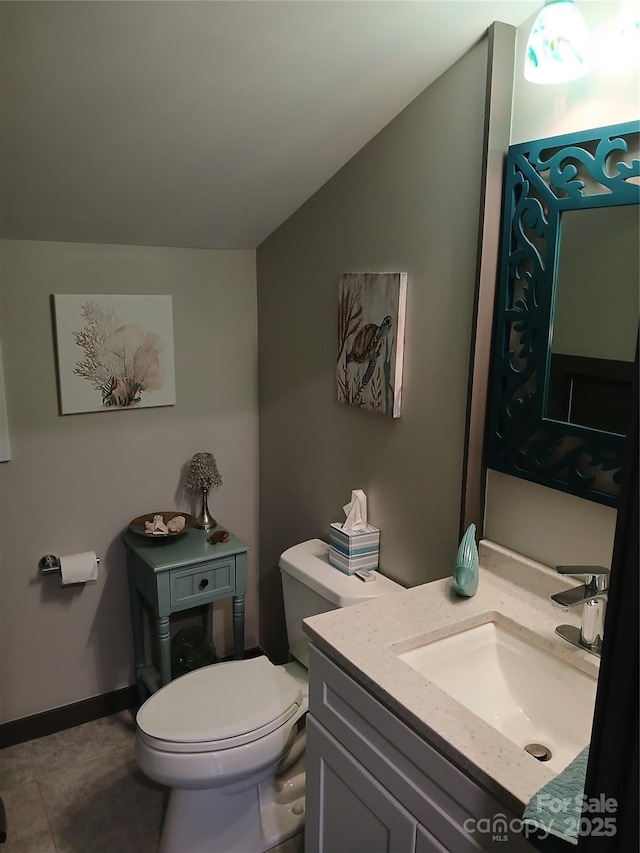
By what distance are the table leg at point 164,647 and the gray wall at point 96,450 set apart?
0.29m

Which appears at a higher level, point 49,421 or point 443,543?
point 49,421

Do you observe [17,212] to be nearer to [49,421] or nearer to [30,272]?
[30,272]

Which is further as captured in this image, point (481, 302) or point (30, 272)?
point (30, 272)

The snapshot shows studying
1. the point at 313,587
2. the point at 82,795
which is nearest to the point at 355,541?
the point at 313,587

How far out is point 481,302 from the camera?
1600mm

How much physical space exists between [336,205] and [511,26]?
695 mm

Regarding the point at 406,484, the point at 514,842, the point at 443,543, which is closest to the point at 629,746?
the point at 514,842

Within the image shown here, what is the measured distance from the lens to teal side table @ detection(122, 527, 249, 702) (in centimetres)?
218

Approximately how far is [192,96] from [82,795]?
2.06 meters

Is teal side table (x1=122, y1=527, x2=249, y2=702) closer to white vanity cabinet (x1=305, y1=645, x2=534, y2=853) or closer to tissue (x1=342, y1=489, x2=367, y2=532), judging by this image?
tissue (x1=342, y1=489, x2=367, y2=532)

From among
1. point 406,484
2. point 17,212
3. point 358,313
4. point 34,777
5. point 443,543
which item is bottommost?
point 34,777

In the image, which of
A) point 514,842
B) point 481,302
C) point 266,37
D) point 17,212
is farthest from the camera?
point 17,212

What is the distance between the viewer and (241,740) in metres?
1.73

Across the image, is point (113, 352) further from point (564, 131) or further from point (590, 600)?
point (590, 600)
